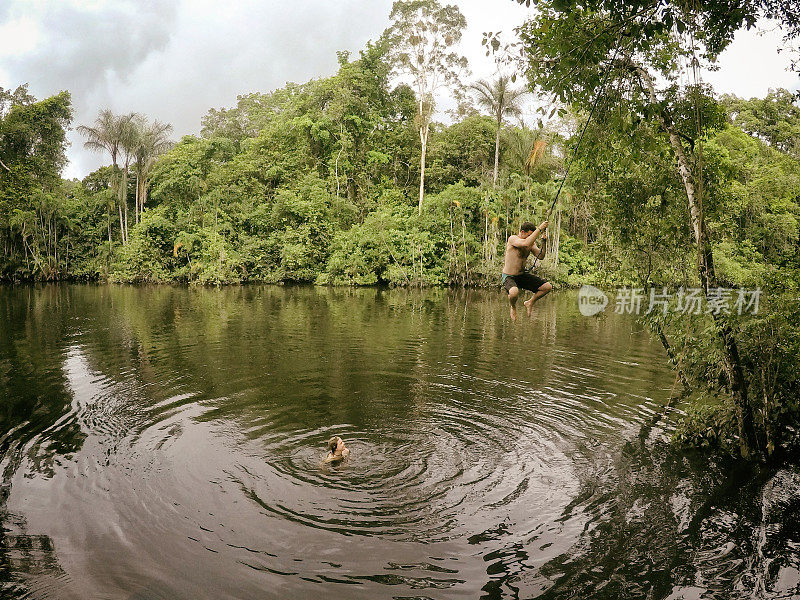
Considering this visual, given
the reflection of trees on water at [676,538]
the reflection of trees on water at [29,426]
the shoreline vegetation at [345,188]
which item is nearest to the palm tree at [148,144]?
the shoreline vegetation at [345,188]

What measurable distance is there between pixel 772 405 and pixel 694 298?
1.89 metres

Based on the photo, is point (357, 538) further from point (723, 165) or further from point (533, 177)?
point (533, 177)

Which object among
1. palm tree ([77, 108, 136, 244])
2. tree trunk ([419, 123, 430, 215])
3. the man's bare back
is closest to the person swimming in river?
the man's bare back

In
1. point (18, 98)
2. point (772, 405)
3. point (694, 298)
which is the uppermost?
point (18, 98)

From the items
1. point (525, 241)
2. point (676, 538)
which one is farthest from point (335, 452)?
point (676, 538)

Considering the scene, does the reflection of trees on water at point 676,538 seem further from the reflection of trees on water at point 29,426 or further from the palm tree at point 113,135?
the palm tree at point 113,135

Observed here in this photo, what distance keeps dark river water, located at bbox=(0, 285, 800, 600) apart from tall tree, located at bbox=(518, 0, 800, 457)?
259cm

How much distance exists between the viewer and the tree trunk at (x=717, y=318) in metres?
7.85

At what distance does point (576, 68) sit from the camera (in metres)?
7.40

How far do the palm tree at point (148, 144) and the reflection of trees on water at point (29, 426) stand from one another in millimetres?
23179

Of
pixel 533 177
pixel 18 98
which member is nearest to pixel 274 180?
pixel 18 98

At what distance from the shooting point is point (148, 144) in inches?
1645

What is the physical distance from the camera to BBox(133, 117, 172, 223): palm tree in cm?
4153

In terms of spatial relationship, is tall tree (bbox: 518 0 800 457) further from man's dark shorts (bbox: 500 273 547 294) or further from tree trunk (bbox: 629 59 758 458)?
Result: man's dark shorts (bbox: 500 273 547 294)
